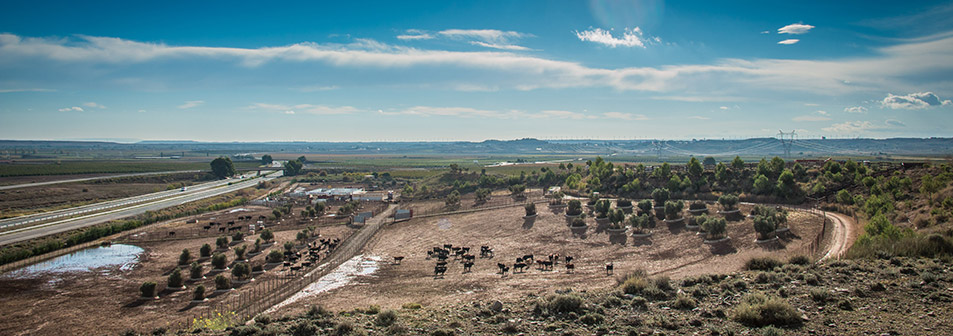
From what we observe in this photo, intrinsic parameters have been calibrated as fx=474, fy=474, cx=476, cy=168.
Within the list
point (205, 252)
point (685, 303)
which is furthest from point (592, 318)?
point (205, 252)

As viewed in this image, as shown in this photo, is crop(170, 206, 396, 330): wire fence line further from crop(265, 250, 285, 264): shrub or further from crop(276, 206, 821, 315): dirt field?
crop(265, 250, 285, 264): shrub

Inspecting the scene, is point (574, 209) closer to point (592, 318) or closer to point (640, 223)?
point (640, 223)

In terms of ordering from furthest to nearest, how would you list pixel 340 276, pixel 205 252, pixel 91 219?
pixel 91 219 → pixel 205 252 → pixel 340 276

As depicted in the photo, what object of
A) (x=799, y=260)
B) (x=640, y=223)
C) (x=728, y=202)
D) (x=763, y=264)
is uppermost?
(x=728, y=202)

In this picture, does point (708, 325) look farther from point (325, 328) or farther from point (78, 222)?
point (78, 222)

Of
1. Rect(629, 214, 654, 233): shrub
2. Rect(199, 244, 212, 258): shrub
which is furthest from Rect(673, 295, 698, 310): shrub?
Rect(199, 244, 212, 258): shrub

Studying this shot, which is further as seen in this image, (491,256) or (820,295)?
(491,256)

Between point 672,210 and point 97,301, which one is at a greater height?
point 672,210
